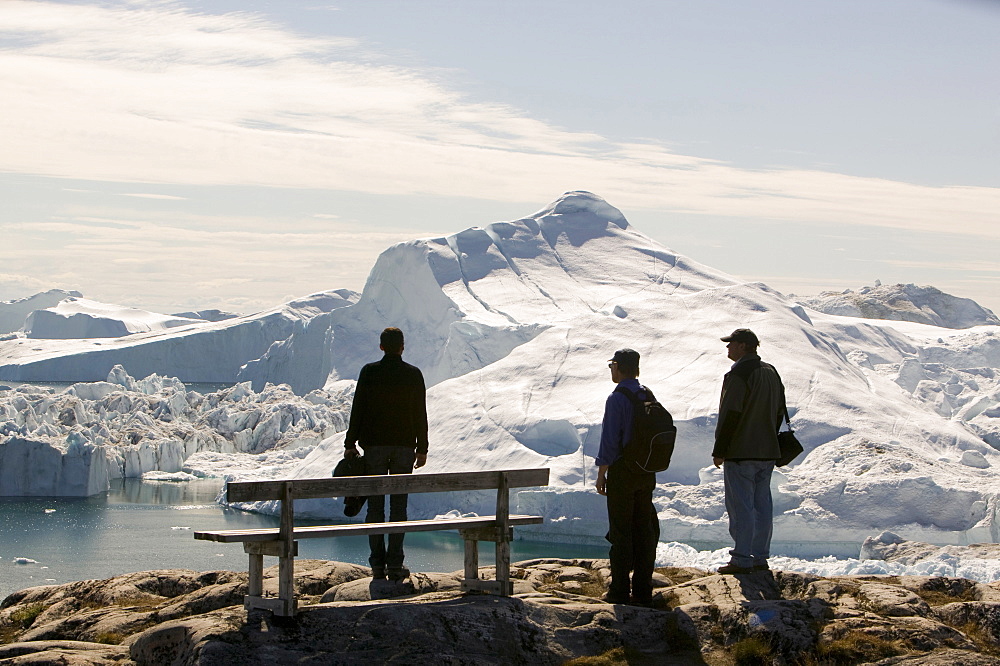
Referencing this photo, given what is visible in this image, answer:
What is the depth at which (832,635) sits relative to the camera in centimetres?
571

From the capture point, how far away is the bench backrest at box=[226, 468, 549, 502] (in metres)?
5.11

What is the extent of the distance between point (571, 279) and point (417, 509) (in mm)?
16106

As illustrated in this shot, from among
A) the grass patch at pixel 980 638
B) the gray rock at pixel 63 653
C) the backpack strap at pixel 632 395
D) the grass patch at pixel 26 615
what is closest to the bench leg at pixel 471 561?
the backpack strap at pixel 632 395

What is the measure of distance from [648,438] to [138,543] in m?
19.6

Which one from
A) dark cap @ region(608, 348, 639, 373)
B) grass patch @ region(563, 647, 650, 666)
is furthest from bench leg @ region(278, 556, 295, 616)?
dark cap @ region(608, 348, 639, 373)

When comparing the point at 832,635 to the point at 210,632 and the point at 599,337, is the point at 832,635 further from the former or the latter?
the point at 599,337

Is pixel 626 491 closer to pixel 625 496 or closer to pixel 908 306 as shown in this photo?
pixel 625 496

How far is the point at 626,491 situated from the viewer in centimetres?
600

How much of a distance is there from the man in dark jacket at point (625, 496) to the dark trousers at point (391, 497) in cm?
114

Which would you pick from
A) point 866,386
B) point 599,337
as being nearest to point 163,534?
point 599,337

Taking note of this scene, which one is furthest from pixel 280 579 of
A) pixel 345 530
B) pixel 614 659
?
pixel 614 659

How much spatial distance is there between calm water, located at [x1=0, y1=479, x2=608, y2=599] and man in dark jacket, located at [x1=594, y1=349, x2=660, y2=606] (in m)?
11.9

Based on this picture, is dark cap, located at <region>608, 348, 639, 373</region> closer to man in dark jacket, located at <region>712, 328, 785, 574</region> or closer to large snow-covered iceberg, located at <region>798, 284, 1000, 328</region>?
man in dark jacket, located at <region>712, 328, 785, 574</region>

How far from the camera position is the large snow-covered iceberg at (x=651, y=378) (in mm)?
22359
